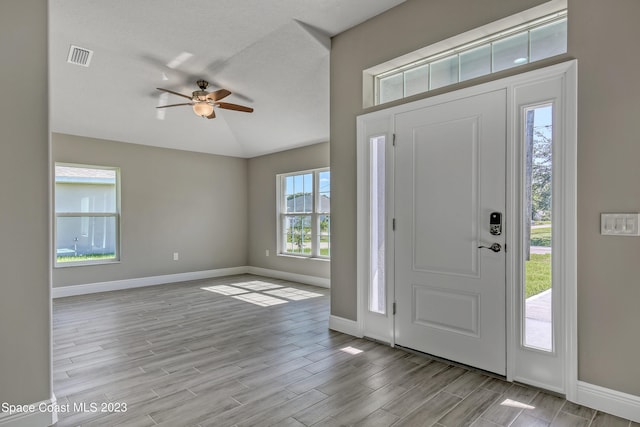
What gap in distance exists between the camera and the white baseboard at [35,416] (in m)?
1.94

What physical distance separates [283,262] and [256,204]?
1.45m

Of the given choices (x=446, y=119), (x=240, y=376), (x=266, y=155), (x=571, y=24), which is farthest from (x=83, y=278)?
(x=571, y=24)

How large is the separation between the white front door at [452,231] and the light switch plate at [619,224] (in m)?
0.59

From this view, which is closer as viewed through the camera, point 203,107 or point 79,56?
point 79,56

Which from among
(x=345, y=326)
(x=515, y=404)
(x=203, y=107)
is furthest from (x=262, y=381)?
(x=203, y=107)

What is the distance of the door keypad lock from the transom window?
43.0 inches

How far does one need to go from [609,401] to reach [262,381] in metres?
2.20

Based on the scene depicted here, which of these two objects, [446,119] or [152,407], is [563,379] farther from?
[152,407]

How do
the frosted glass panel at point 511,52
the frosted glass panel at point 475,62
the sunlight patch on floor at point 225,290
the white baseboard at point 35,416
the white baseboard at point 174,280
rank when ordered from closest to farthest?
the white baseboard at point 35,416 → the frosted glass panel at point 511,52 → the frosted glass panel at point 475,62 → the white baseboard at point 174,280 → the sunlight patch on floor at point 225,290

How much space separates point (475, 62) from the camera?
2.90 metres

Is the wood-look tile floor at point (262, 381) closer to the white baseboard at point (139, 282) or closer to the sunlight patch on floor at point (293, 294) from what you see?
the sunlight patch on floor at point (293, 294)

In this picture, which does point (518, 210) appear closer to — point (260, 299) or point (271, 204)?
point (260, 299)

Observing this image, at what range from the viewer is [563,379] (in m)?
2.34

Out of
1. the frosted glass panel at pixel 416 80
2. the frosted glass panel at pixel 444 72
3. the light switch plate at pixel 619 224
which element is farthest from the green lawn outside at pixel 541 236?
the frosted glass panel at pixel 416 80
